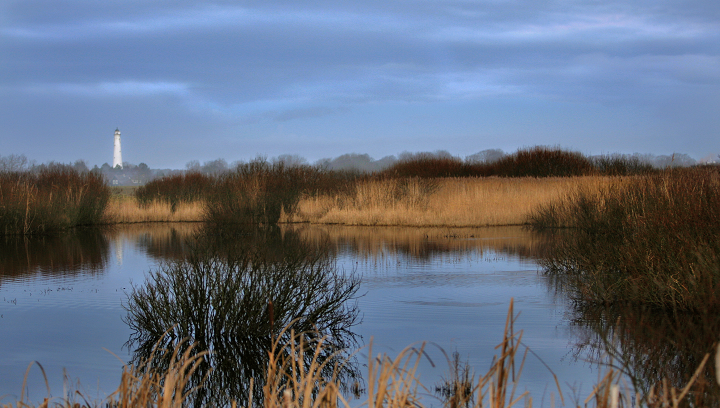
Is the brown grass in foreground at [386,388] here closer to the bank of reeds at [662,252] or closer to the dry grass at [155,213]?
the bank of reeds at [662,252]

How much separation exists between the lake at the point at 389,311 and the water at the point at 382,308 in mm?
16

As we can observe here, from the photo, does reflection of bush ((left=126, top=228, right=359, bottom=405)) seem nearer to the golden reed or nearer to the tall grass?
the golden reed

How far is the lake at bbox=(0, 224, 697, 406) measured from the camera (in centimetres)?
515

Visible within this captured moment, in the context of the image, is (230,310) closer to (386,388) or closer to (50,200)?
(386,388)

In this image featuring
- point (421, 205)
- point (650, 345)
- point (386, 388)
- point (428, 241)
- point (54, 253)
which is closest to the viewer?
point (386, 388)

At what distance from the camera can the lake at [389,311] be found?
5.15m

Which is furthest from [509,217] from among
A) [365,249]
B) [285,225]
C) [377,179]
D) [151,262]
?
[151,262]

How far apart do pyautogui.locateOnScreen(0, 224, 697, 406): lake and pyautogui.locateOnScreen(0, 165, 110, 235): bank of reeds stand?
4657 mm

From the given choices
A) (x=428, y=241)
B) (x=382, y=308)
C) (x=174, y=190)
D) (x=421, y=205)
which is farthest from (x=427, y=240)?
(x=174, y=190)

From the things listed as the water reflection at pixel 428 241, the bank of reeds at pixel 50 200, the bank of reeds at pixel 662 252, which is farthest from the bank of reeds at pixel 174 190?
the bank of reeds at pixel 662 252

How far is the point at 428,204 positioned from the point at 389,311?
1420cm

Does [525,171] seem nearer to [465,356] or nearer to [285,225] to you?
[285,225]

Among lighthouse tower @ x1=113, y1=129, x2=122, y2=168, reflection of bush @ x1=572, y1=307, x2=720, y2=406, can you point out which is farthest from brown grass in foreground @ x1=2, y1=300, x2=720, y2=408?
lighthouse tower @ x1=113, y1=129, x2=122, y2=168

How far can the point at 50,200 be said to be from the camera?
65.7 ft
